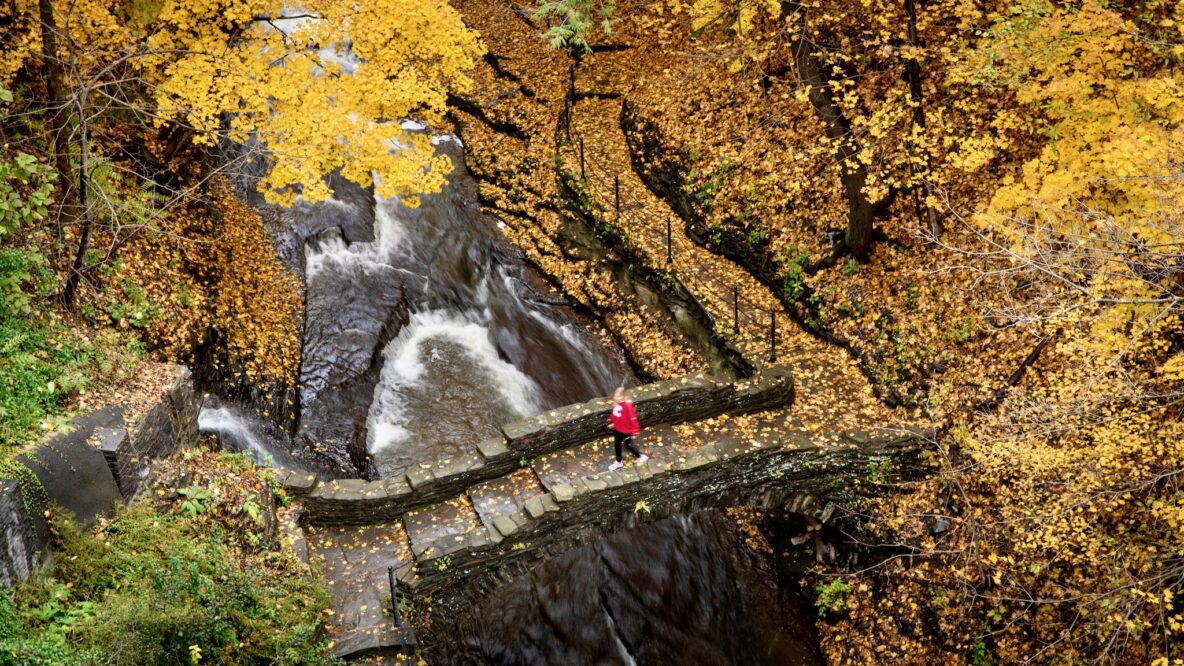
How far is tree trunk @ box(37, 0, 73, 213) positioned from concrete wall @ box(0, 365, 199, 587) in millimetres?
3116

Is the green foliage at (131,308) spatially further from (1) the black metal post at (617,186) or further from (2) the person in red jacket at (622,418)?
(1) the black metal post at (617,186)

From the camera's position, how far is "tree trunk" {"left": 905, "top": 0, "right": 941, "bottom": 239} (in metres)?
11.4

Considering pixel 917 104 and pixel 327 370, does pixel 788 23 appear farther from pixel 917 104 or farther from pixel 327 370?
pixel 327 370

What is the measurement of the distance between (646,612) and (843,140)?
371 inches

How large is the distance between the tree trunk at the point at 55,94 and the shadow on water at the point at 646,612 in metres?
8.67

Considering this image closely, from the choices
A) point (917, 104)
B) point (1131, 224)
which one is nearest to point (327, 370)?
point (917, 104)

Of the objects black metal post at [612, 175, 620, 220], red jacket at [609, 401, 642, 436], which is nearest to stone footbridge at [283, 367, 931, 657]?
red jacket at [609, 401, 642, 436]

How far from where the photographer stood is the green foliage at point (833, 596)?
11.8 metres

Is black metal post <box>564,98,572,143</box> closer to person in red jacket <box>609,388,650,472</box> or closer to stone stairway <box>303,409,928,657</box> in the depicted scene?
stone stairway <box>303,409,928,657</box>

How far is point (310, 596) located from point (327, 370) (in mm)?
6169

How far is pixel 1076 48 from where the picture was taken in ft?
31.9

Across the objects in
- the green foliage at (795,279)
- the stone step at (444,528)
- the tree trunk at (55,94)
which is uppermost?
the tree trunk at (55,94)

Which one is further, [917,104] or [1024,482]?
[917,104]

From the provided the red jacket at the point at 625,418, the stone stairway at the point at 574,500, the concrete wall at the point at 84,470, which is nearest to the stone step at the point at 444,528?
the stone stairway at the point at 574,500
